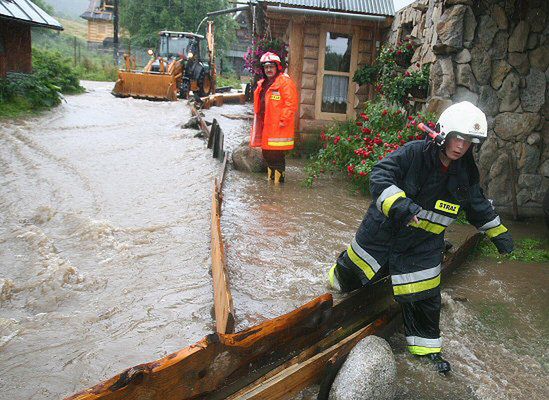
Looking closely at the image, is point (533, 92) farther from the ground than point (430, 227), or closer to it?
farther from the ground

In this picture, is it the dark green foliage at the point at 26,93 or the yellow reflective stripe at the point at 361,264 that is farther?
the dark green foliage at the point at 26,93

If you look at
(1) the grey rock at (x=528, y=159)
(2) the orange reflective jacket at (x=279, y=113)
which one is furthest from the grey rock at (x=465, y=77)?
(2) the orange reflective jacket at (x=279, y=113)

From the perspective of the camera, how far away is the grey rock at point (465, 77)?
21.9 ft

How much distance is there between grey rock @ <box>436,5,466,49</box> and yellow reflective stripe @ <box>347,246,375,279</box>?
13.1 ft

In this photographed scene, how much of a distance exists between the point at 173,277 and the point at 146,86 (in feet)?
53.6

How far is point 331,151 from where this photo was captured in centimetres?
800

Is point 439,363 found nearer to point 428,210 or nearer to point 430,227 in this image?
point 430,227

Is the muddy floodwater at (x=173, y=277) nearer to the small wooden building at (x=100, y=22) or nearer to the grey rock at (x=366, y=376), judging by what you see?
the grey rock at (x=366, y=376)

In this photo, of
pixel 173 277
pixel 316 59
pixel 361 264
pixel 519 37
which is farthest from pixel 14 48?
pixel 361 264

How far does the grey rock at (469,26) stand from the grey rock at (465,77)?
0.94ft

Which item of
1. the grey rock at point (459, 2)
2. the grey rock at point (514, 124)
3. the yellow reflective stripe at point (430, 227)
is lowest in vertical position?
the yellow reflective stripe at point (430, 227)

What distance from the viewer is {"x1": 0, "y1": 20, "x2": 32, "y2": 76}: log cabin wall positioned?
1510 centimetres

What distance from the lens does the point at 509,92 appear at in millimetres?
6805

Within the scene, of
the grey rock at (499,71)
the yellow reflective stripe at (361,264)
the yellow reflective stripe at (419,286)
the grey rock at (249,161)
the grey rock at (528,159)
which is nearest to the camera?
the yellow reflective stripe at (419,286)
